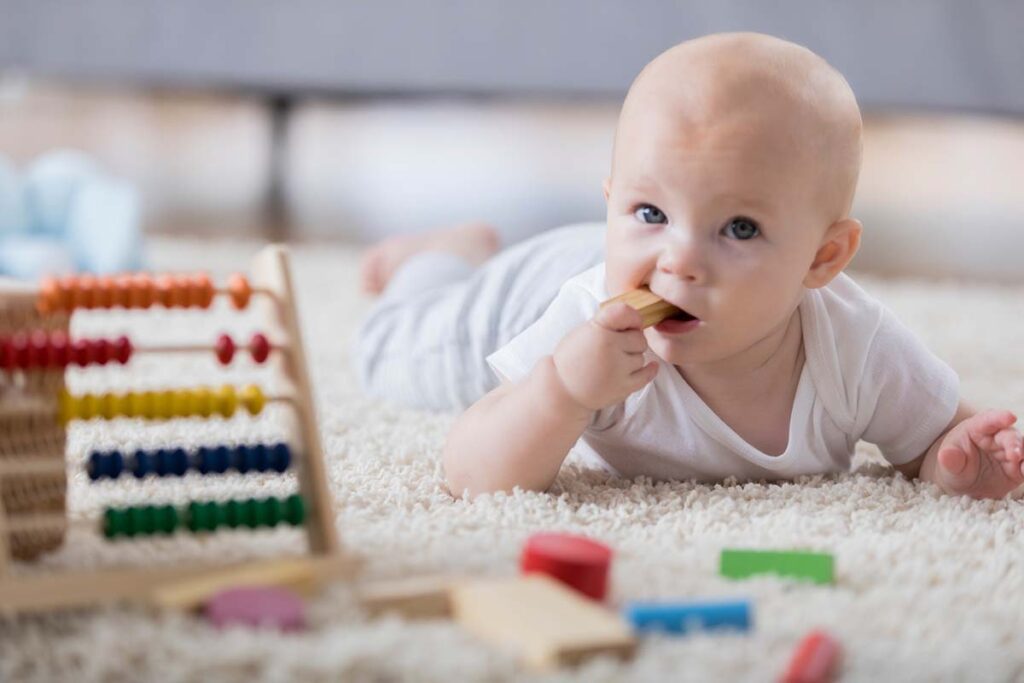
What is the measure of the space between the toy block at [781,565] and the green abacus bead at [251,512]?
0.26m

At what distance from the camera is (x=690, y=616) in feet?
2.08

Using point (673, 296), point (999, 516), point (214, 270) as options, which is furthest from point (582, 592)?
point (214, 270)

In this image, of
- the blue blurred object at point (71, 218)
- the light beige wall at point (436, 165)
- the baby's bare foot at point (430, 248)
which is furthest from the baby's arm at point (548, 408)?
the light beige wall at point (436, 165)

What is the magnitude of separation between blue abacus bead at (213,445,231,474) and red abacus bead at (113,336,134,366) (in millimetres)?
73

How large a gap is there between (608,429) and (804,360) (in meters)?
0.15

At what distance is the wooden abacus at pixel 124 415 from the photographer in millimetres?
705

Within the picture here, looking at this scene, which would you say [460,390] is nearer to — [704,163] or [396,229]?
[704,163]

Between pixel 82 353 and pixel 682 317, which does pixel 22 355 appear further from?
pixel 682 317

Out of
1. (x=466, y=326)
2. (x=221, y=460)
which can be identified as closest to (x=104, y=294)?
(x=221, y=460)

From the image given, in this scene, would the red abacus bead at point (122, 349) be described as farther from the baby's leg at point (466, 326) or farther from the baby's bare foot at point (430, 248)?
the baby's bare foot at point (430, 248)

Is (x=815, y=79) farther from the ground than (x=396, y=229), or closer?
A: farther from the ground

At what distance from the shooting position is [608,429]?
0.99m

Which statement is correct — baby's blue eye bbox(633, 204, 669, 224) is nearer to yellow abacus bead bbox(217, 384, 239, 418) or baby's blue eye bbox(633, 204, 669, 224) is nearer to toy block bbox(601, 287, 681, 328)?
toy block bbox(601, 287, 681, 328)

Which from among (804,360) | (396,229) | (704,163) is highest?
(704,163)
